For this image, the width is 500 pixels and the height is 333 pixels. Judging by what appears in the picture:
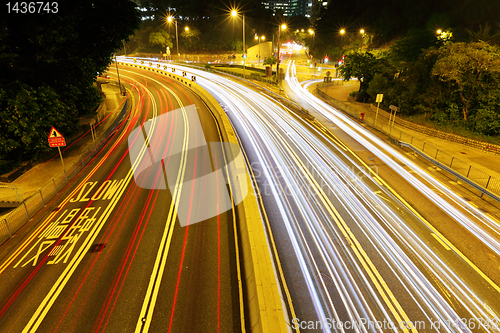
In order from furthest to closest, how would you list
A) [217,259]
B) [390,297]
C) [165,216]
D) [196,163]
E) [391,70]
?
1. [391,70]
2. [196,163]
3. [165,216]
4. [217,259]
5. [390,297]

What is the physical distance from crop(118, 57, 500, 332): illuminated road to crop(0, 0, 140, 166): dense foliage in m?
14.1

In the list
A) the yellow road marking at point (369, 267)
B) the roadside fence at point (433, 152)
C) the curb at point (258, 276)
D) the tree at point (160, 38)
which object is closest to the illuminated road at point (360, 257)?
the yellow road marking at point (369, 267)

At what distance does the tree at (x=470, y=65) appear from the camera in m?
21.9

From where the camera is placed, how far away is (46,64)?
18.2 meters

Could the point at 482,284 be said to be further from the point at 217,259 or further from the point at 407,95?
the point at 407,95

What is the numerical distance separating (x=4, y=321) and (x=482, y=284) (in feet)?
51.8

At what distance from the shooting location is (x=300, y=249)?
1081 centimetres

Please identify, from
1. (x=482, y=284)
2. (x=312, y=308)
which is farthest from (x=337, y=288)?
(x=482, y=284)

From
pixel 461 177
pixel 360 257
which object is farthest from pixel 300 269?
pixel 461 177

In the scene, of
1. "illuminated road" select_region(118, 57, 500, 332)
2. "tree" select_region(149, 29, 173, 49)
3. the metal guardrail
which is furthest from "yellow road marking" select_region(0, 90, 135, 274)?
"tree" select_region(149, 29, 173, 49)

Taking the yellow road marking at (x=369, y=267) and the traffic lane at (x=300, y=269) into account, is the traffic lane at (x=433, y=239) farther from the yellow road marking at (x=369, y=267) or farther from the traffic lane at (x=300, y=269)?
the traffic lane at (x=300, y=269)

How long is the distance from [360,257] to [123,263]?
928 centimetres

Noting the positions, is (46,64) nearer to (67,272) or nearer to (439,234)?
(67,272)

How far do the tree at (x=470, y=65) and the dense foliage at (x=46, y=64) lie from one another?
27.4 metres
